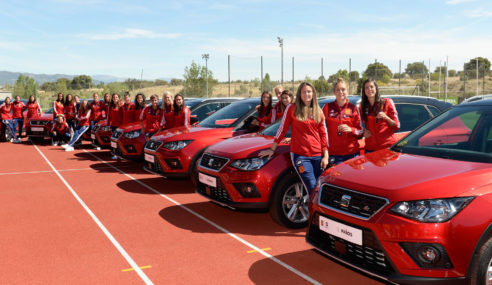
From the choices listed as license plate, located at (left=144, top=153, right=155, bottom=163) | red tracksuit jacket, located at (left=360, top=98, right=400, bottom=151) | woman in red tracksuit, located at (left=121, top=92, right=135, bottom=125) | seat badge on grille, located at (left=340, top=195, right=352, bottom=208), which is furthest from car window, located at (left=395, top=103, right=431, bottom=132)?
woman in red tracksuit, located at (left=121, top=92, right=135, bottom=125)

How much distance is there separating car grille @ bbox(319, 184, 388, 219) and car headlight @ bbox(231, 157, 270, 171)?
1.62 m

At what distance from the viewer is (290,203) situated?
5.31 m

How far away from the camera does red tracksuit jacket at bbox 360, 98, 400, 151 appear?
5262 mm

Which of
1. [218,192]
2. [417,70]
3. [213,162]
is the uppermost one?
[417,70]

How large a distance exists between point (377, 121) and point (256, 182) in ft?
5.53

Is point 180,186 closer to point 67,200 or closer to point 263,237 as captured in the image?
point 67,200

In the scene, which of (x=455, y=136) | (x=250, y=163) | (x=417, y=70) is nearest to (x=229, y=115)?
(x=250, y=163)

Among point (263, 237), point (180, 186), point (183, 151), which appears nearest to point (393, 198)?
point (263, 237)

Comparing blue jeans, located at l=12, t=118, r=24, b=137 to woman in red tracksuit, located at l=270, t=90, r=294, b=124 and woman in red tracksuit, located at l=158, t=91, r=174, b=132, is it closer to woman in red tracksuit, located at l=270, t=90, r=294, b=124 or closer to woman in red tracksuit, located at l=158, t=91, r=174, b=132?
woman in red tracksuit, located at l=158, t=91, r=174, b=132

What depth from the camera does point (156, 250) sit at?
4656mm

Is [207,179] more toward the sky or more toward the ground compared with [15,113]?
more toward the ground

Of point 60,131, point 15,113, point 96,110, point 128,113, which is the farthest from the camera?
point 15,113

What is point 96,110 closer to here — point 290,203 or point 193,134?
point 193,134

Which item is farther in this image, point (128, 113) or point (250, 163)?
point (128, 113)
